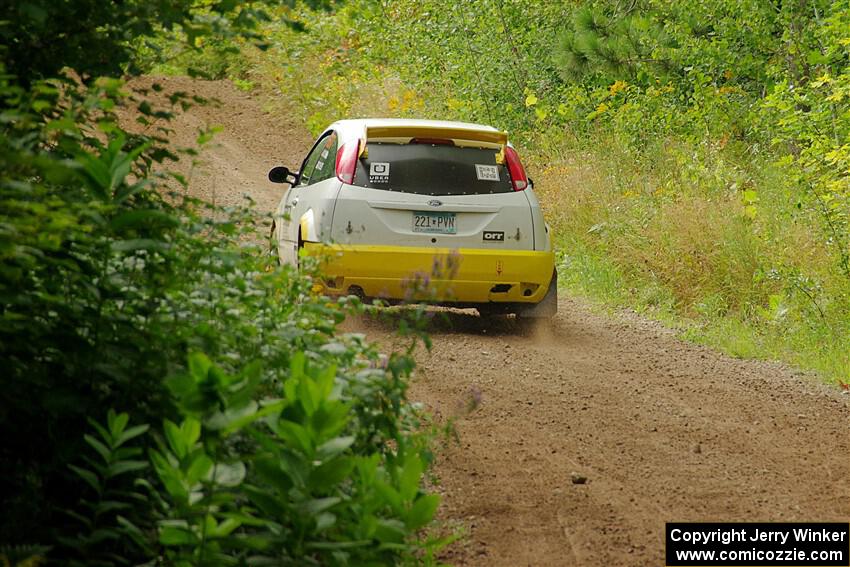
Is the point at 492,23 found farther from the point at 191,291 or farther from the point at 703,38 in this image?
the point at 191,291

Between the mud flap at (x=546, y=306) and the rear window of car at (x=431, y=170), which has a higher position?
the rear window of car at (x=431, y=170)

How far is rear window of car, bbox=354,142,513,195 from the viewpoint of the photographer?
11469 mm

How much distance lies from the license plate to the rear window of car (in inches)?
8.1

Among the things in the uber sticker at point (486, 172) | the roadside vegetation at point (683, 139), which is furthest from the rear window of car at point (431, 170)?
the roadside vegetation at point (683, 139)

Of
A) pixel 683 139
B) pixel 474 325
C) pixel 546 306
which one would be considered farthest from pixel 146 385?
pixel 683 139

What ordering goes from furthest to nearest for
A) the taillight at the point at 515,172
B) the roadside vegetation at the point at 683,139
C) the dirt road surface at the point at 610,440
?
the roadside vegetation at the point at 683,139
the taillight at the point at 515,172
the dirt road surface at the point at 610,440

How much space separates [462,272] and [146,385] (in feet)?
23.6

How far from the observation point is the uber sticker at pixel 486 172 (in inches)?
463

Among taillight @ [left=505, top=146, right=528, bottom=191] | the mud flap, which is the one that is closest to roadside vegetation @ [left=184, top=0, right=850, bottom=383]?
the mud flap

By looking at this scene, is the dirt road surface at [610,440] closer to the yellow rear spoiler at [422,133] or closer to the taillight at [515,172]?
the taillight at [515,172]

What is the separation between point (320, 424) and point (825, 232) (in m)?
9.52

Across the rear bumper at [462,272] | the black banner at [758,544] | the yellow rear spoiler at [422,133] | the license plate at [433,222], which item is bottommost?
the black banner at [758,544]

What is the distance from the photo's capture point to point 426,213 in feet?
37.3

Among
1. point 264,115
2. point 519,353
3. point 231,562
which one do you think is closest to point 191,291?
point 231,562
